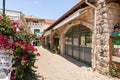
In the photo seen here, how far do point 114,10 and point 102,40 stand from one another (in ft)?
5.18

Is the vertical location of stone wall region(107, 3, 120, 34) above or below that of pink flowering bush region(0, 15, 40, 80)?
above

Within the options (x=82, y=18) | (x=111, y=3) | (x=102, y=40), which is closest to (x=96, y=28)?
(x=102, y=40)

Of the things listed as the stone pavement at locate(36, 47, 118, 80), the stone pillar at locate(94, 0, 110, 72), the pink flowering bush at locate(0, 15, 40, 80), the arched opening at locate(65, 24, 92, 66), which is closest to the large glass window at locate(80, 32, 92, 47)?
the arched opening at locate(65, 24, 92, 66)

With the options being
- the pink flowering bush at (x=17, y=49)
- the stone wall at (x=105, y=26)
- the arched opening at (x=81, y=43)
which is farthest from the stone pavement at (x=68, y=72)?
the pink flowering bush at (x=17, y=49)

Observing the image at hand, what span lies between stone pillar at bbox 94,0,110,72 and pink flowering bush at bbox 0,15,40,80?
366 centimetres

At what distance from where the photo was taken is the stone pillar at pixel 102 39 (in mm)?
7402

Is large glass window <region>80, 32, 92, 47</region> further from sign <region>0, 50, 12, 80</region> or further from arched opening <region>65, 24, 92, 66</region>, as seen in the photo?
sign <region>0, 50, 12, 80</region>

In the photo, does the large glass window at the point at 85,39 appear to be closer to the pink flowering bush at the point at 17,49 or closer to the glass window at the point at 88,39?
the glass window at the point at 88,39

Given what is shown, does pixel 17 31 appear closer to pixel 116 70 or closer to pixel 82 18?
pixel 116 70

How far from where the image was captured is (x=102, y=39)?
25.3ft

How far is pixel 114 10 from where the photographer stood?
7523 mm

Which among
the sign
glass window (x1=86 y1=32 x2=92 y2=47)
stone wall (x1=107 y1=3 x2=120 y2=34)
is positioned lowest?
the sign

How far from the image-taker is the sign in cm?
486

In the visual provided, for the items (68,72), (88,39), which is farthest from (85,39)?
(68,72)
